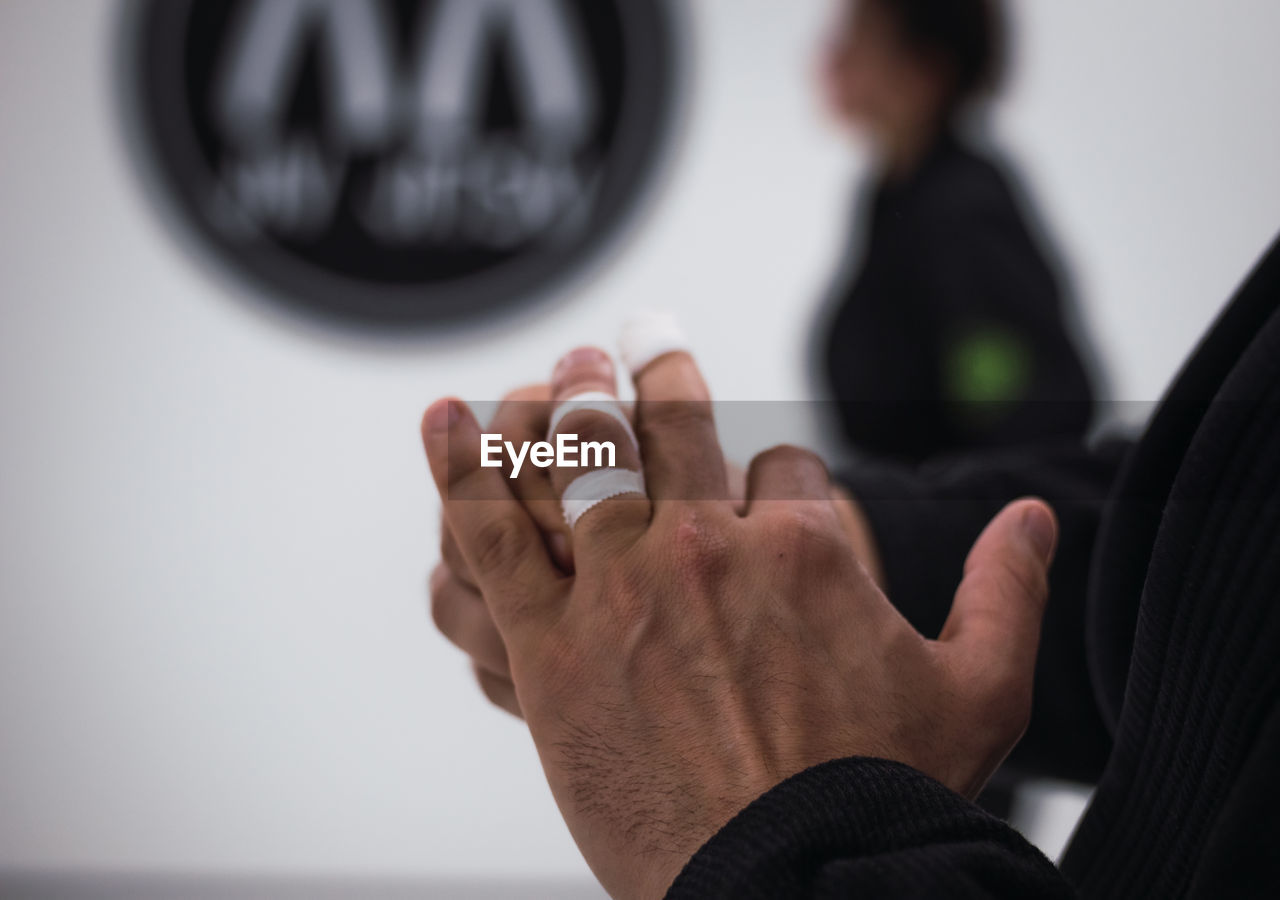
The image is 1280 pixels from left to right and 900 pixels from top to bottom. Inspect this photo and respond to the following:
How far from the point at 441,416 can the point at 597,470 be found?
0.30 feet

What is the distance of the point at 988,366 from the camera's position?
105cm

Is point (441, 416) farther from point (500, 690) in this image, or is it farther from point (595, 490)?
point (500, 690)

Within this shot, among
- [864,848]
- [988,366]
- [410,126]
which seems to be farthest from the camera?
[410,126]

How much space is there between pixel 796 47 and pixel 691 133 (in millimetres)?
222

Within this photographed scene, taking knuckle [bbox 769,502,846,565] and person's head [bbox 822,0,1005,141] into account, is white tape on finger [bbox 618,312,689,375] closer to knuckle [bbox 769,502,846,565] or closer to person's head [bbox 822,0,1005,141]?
knuckle [bbox 769,502,846,565]

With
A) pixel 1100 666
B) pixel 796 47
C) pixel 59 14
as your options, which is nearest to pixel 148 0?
pixel 59 14

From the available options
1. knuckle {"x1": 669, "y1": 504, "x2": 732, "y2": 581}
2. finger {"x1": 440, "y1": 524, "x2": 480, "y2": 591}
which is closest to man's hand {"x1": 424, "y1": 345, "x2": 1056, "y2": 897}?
knuckle {"x1": 669, "y1": 504, "x2": 732, "y2": 581}

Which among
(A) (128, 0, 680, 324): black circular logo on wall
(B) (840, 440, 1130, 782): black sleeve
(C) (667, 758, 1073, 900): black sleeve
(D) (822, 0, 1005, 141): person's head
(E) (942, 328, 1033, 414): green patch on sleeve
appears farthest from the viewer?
(A) (128, 0, 680, 324): black circular logo on wall

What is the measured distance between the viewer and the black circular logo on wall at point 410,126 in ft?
4.93

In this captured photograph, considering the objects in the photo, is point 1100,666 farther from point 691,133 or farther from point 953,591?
point 691,133

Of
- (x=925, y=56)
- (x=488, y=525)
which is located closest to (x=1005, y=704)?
(x=488, y=525)

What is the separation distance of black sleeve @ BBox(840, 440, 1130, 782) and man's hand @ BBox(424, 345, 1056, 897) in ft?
0.60

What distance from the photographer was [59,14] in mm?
1529

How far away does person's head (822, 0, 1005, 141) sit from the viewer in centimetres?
118
